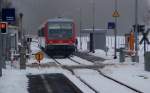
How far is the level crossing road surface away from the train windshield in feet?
68.8

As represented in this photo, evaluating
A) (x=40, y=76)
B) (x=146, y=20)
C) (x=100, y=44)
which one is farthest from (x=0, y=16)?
(x=146, y=20)

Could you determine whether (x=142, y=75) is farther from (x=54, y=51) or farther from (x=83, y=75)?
(x=54, y=51)

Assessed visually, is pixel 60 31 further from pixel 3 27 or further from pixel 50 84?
pixel 50 84

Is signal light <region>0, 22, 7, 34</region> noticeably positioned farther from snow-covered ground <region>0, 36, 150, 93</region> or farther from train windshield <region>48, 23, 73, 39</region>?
train windshield <region>48, 23, 73, 39</region>

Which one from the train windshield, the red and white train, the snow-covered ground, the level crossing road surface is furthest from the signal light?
the train windshield

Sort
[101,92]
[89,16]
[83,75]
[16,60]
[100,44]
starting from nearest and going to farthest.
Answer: [101,92], [83,75], [16,60], [100,44], [89,16]

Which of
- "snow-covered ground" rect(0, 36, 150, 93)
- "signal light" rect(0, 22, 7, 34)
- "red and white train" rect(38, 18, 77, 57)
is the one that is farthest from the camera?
"red and white train" rect(38, 18, 77, 57)

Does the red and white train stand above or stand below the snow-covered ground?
above

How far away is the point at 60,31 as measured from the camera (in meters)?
51.9

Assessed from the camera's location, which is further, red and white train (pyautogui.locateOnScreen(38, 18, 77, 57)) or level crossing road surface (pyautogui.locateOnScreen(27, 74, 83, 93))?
red and white train (pyautogui.locateOnScreen(38, 18, 77, 57))

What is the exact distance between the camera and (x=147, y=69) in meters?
32.6

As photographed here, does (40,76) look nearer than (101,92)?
No

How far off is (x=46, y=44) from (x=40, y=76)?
2163 centimetres

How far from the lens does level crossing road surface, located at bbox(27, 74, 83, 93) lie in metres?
22.7
